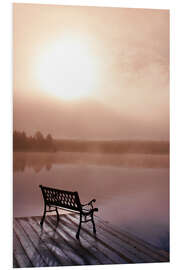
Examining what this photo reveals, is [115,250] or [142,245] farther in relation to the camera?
[142,245]

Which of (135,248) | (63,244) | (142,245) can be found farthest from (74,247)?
(142,245)

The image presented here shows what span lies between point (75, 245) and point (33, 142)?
4.20 feet

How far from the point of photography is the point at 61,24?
3725mm

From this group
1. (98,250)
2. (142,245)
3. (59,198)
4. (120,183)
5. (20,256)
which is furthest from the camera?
(120,183)

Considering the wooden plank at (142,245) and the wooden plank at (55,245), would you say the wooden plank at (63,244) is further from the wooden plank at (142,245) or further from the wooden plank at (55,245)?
the wooden plank at (142,245)

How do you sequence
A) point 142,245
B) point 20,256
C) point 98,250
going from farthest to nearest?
point 142,245 < point 98,250 < point 20,256

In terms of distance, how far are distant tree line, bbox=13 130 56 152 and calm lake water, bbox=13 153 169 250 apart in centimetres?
9

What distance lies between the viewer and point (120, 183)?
3.91 m

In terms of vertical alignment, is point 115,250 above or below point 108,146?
below

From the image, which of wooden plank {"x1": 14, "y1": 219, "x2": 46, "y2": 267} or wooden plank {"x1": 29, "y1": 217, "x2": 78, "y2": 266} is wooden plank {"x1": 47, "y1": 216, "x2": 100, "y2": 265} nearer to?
wooden plank {"x1": 29, "y1": 217, "x2": 78, "y2": 266}

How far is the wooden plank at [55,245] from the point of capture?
11.1 feet

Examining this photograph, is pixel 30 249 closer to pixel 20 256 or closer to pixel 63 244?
pixel 20 256

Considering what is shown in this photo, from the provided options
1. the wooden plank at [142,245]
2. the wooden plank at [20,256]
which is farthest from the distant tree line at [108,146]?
the wooden plank at [20,256]
